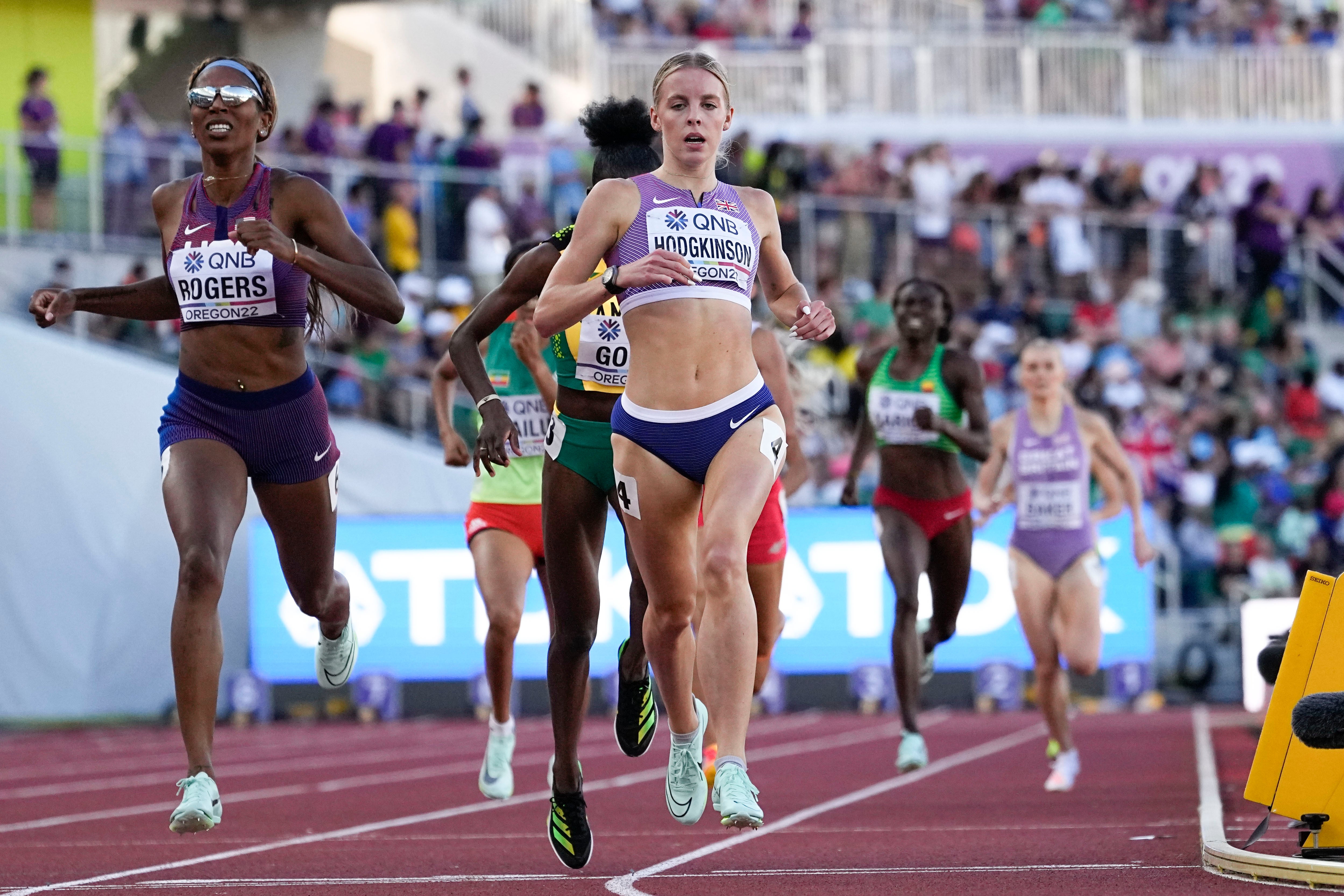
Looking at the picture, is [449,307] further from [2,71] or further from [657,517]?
[657,517]

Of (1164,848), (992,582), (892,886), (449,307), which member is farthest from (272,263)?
(449,307)

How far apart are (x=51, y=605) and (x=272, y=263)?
13.8 meters

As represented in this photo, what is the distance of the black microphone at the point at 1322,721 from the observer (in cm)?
571

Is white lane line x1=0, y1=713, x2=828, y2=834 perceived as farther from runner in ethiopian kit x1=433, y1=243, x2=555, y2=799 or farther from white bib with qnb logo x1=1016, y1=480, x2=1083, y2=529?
white bib with qnb logo x1=1016, y1=480, x2=1083, y2=529

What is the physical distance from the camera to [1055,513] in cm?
1169

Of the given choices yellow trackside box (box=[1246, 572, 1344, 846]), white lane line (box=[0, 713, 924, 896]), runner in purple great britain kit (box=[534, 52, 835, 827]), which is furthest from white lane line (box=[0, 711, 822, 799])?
yellow trackside box (box=[1246, 572, 1344, 846])

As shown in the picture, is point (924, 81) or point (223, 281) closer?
point (223, 281)

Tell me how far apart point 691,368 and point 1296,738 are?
2.21 meters

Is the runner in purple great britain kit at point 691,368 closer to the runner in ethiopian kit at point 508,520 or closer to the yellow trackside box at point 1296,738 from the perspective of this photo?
the yellow trackside box at point 1296,738

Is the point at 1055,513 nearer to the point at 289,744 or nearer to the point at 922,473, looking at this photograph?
the point at 922,473

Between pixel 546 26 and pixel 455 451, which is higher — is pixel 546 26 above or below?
above

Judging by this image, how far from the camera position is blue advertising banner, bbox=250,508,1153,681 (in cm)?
1862

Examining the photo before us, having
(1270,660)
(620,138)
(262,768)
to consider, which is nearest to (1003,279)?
(262,768)

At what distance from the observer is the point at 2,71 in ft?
82.4
